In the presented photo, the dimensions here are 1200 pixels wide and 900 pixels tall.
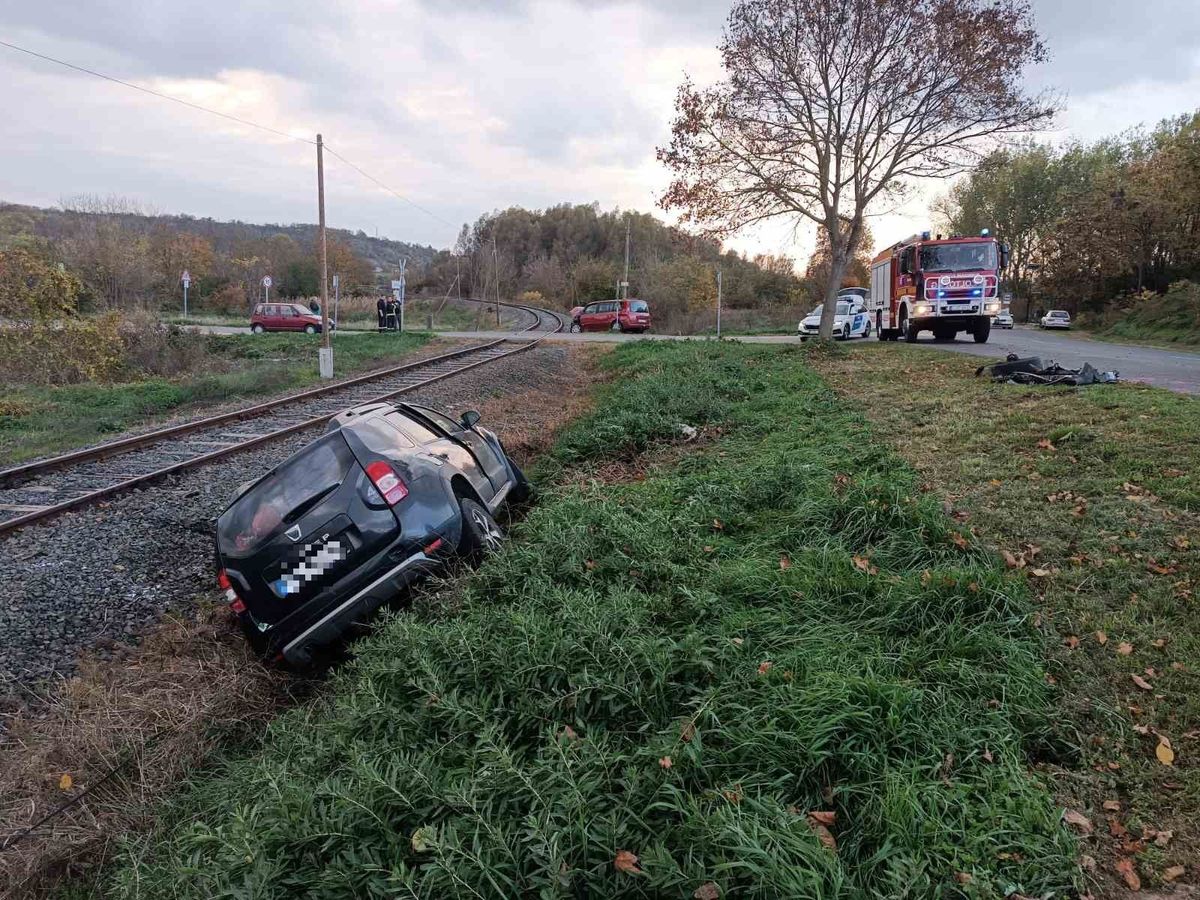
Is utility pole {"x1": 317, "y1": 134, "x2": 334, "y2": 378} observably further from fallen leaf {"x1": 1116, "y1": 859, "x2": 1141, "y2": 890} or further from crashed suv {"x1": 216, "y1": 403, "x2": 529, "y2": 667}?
fallen leaf {"x1": 1116, "y1": 859, "x2": 1141, "y2": 890}

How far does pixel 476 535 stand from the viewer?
16.4 feet

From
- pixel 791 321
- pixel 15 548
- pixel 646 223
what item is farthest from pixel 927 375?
pixel 646 223

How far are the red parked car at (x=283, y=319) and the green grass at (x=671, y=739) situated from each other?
3702 centimetres

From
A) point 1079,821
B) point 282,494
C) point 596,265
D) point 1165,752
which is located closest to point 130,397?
point 282,494

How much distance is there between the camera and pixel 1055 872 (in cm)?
229

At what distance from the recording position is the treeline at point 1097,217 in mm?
37938

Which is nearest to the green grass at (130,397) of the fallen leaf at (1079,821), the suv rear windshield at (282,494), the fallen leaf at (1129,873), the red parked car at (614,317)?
the suv rear windshield at (282,494)

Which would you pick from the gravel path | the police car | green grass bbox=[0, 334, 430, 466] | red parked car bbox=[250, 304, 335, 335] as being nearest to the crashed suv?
the gravel path

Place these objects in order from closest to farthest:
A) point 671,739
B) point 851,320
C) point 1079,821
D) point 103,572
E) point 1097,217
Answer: point 1079,821 < point 671,739 < point 103,572 < point 851,320 < point 1097,217

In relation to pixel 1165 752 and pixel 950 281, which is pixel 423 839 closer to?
pixel 1165 752

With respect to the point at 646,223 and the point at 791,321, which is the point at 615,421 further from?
the point at 646,223

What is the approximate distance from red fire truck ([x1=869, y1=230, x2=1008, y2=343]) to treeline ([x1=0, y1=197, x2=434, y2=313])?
1282 inches

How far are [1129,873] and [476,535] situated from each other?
3.75m

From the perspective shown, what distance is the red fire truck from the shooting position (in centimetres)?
1897
